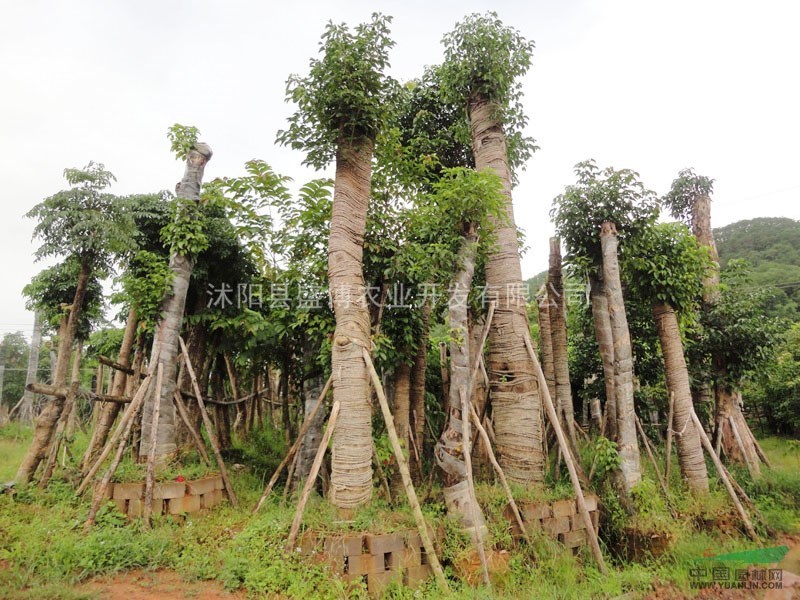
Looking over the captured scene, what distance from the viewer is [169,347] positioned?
7188mm

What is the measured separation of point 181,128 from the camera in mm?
7965

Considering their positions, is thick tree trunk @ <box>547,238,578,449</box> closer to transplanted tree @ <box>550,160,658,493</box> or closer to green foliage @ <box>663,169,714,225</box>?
transplanted tree @ <box>550,160,658,493</box>

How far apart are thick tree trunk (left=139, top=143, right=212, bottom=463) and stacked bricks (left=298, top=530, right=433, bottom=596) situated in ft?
10.9

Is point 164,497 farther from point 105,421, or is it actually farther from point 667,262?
point 667,262

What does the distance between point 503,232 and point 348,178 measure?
9.13 feet

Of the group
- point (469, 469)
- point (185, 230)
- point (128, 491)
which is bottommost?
point (128, 491)

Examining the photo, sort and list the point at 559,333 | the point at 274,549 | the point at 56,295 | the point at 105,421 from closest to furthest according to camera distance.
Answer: the point at 274,549 < the point at 105,421 < the point at 559,333 < the point at 56,295

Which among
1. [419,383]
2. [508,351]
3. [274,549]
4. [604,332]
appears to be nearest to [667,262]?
[604,332]

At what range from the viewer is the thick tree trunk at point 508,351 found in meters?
6.61

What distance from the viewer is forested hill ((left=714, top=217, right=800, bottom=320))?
22.1 m

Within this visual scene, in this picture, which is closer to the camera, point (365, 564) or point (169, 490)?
point (365, 564)

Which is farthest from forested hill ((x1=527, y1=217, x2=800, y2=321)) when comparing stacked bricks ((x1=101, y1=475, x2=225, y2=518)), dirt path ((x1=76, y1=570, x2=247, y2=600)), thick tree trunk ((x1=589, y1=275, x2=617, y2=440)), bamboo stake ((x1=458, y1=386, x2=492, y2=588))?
dirt path ((x1=76, y1=570, x2=247, y2=600))

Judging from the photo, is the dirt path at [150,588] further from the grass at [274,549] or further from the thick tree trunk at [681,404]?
the thick tree trunk at [681,404]

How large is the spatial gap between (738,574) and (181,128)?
10728 millimetres
